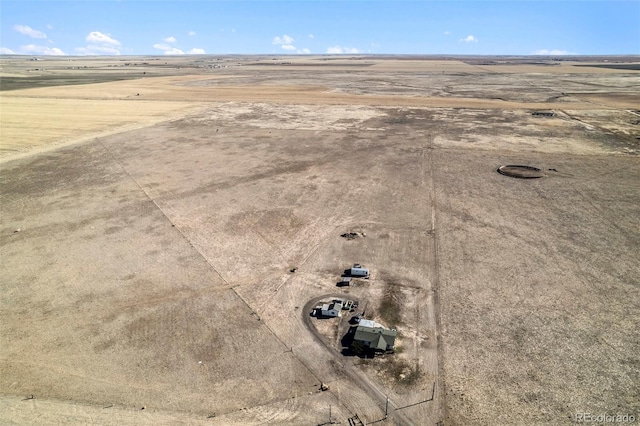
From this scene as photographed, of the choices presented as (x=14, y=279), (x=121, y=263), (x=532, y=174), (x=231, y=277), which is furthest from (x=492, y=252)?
(x=14, y=279)

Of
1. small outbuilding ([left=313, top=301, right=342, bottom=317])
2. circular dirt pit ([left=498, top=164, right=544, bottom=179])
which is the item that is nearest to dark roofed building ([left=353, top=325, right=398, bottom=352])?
small outbuilding ([left=313, top=301, right=342, bottom=317])

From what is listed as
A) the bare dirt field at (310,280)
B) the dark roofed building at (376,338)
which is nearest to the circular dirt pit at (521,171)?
the bare dirt field at (310,280)

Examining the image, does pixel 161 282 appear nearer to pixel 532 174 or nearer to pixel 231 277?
pixel 231 277

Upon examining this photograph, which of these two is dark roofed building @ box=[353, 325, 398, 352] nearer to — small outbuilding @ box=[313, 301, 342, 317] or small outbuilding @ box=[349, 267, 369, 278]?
small outbuilding @ box=[313, 301, 342, 317]

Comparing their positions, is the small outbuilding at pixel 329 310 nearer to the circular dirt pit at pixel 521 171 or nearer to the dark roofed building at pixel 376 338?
the dark roofed building at pixel 376 338

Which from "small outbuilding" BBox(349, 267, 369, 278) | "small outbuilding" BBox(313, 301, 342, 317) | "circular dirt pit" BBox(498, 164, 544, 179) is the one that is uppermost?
"circular dirt pit" BBox(498, 164, 544, 179)

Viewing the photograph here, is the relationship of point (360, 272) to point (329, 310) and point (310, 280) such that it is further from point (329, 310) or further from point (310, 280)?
point (329, 310)
